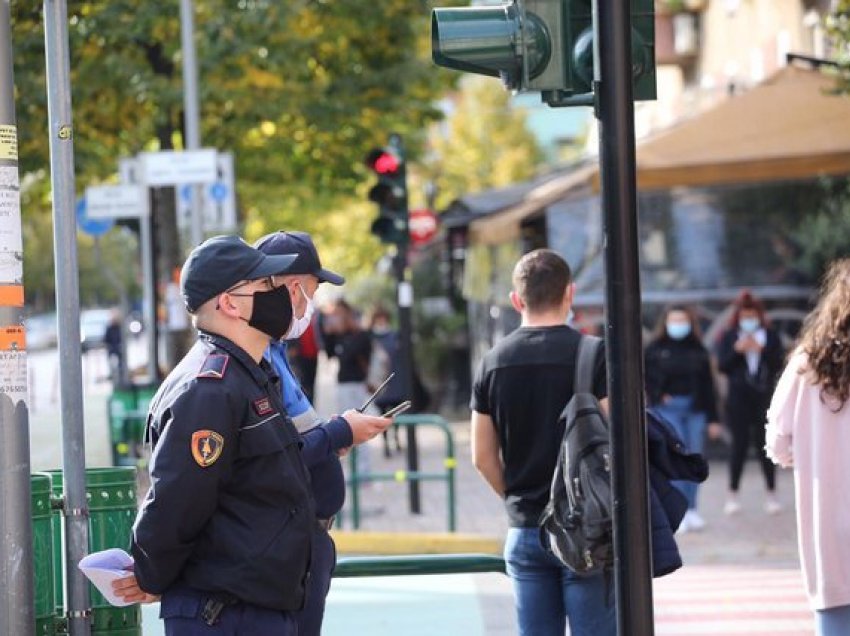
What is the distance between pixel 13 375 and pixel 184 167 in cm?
1082

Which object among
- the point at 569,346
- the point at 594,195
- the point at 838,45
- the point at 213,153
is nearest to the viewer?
the point at 569,346

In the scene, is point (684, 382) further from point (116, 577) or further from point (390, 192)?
point (116, 577)

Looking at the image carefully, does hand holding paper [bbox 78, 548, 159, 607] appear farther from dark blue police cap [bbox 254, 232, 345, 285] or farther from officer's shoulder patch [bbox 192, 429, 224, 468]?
dark blue police cap [bbox 254, 232, 345, 285]

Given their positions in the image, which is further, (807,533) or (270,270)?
(807,533)

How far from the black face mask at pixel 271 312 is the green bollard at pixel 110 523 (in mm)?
1453

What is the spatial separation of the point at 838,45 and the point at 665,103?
25846 millimetres

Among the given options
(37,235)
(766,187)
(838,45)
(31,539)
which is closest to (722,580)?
(838,45)

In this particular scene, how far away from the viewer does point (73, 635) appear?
5445 mm

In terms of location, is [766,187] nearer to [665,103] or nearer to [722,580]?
[722,580]

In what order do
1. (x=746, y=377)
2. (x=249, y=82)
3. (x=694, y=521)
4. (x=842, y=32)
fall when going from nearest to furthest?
(x=842, y=32)
(x=694, y=521)
(x=746, y=377)
(x=249, y=82)

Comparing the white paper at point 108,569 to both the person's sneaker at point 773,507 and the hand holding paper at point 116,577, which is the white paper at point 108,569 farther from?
the person's sneaker at point 773,507

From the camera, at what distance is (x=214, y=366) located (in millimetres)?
4242

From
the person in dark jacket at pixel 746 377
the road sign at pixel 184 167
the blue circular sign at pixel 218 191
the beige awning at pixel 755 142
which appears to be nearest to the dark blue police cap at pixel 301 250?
the person in dark jacket at pixel 746 377

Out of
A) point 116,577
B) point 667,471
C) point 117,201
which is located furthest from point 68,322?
point 117,201
